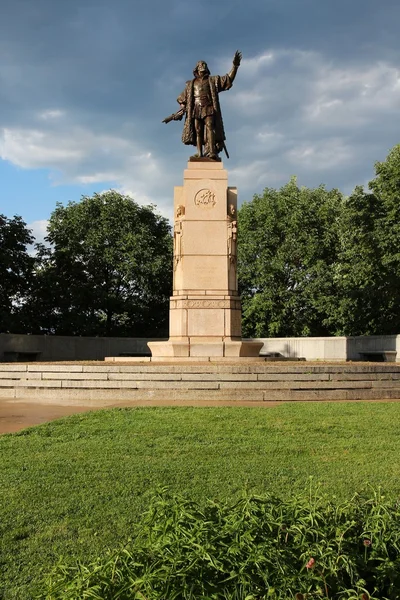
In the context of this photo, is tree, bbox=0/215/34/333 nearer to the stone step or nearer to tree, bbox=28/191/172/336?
tree, bbox=28/191/172/336

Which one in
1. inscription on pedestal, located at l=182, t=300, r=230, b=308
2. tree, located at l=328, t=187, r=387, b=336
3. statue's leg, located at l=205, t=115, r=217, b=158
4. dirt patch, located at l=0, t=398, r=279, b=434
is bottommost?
dirt patch, located at l=0, t=398, r=279, b=434

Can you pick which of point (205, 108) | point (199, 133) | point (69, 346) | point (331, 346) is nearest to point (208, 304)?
point (199, 133)

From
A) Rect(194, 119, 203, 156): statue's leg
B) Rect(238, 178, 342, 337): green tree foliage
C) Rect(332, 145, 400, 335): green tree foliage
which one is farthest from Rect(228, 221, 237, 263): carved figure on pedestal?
Rect(238, 178, 342, 337): green tree foliage

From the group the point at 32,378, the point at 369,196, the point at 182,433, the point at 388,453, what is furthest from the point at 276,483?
the point at 369,196

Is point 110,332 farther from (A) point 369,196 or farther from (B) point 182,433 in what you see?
(B) point 182,433

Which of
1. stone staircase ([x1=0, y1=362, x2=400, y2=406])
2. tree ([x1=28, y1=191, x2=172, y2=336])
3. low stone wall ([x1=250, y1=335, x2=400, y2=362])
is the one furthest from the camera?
tree ([x1=28, y1=191, x2=172, y2=336])

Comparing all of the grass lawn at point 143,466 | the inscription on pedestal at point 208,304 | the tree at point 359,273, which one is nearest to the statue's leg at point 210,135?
the inscription on pedestal at point 208,304

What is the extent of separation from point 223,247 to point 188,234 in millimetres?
1244

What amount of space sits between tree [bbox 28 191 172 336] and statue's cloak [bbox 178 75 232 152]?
42.9ft

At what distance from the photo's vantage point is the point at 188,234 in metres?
17.4

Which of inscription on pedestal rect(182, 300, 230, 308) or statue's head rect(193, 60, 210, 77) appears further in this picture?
statue's head rect(193, 60, 210, 77)

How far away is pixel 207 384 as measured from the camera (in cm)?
1162

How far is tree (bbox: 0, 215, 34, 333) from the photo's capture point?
27545 millimetres

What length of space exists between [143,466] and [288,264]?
1123 inches
